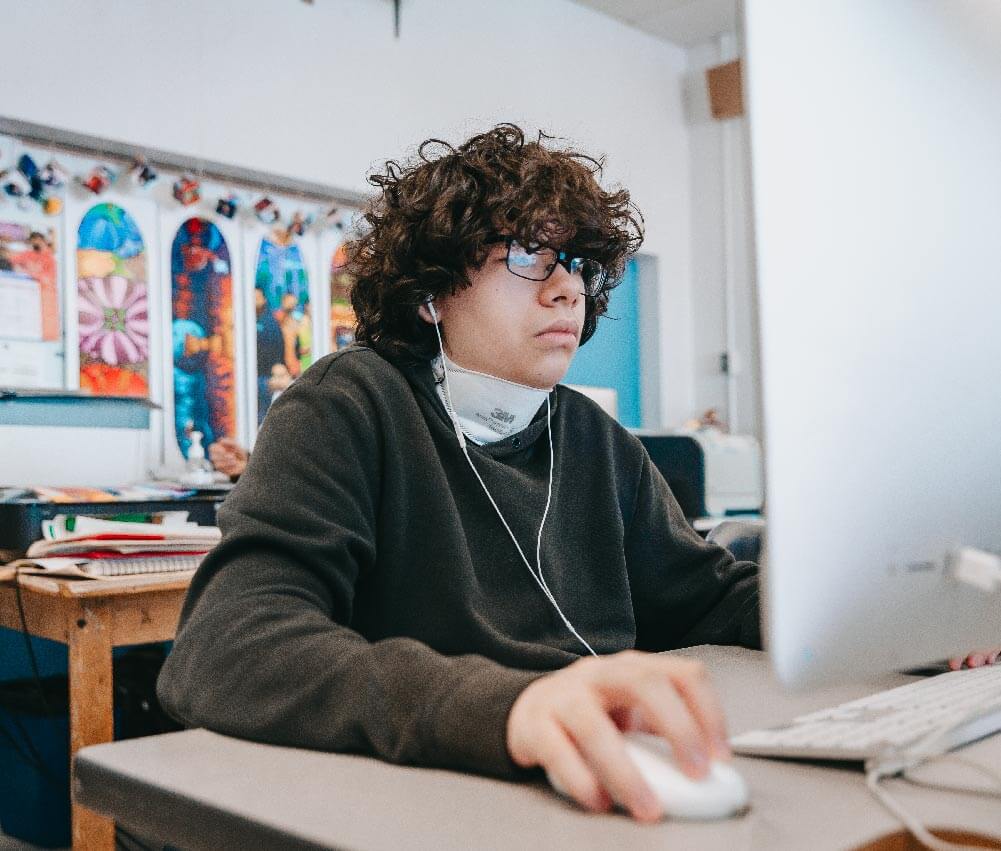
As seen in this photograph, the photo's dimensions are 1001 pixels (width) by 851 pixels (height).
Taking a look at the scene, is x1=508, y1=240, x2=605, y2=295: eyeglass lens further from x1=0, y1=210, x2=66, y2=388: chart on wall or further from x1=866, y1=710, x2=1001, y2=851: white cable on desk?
x1=0, y1=210, x2=66, y2=388: chart on wall

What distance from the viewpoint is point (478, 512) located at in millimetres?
1070

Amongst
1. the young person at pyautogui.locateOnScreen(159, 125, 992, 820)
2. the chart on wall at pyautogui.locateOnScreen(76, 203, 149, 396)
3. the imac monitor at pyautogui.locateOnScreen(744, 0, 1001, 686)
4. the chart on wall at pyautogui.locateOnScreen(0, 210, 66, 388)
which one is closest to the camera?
the imac monitor at pyautogui.locateOnScreen(744, 0, 1001, 686)

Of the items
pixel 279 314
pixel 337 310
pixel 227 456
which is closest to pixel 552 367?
pixel 227 456

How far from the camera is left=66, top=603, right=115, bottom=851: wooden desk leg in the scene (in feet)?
5.36

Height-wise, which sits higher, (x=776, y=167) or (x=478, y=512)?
(x=776, y=167)

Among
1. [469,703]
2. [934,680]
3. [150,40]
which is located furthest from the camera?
[150,40]

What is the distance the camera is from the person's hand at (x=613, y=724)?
0.49 meters

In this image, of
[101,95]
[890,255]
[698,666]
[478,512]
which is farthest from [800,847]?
[101,95]

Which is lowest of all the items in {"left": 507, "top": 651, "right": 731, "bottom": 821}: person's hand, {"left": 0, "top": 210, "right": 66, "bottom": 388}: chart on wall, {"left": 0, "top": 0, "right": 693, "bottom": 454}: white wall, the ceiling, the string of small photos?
{"left": 507, "top": 651, "right": 731, "bottom": 821}: person's hand

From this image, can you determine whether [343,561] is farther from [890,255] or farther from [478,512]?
[890,255]

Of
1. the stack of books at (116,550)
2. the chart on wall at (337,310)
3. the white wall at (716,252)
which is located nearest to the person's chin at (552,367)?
the stack of books at (116,550)

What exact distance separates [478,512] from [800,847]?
64cm

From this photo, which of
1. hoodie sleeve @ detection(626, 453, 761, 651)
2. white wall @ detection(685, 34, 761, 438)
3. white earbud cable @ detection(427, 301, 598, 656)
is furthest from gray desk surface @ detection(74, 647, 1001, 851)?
white wall @ detection(685, 34, 761, 438)

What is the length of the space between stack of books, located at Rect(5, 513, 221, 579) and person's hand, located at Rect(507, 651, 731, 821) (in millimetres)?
1224
